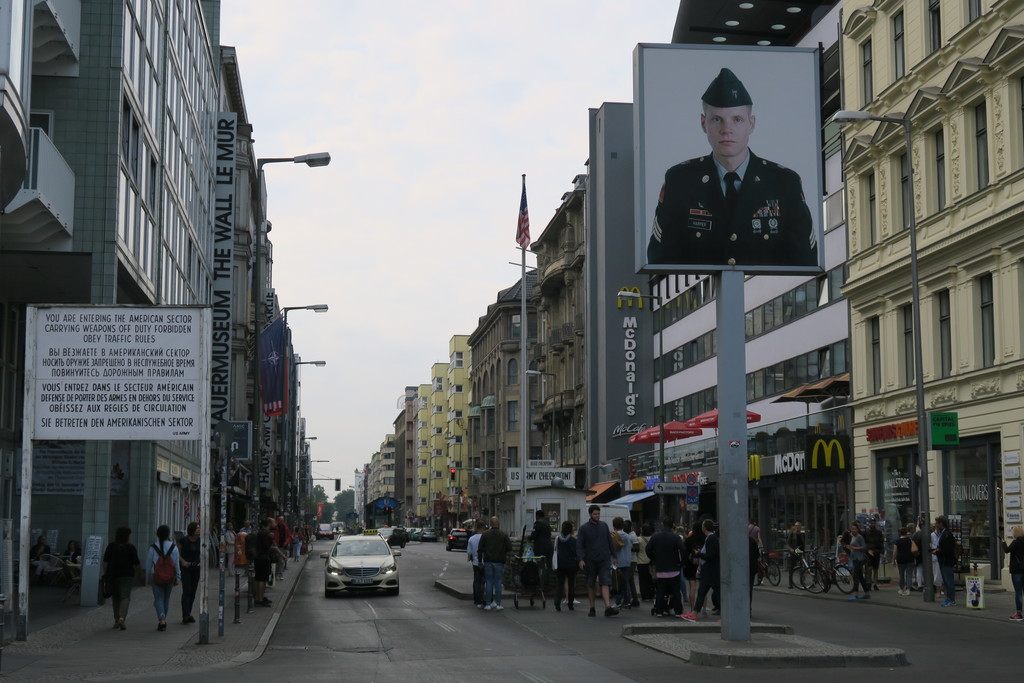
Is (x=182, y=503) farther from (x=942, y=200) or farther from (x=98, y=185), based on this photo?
(x=942, y=200)

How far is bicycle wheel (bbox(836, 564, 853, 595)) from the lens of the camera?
101 ft

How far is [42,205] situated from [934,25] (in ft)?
73.7

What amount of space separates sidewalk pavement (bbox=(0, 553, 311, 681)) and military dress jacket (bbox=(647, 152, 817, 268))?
314 inches

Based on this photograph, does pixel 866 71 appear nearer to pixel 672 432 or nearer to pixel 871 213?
pixel 871 213

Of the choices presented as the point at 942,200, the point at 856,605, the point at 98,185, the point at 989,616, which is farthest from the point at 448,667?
the point at 942,200

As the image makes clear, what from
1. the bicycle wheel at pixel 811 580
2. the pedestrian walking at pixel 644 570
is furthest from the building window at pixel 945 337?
the pedestrian walking at pixel 644 570

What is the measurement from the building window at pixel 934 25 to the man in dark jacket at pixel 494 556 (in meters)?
17.6

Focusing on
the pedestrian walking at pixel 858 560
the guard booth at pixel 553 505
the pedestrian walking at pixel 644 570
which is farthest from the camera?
the guard booth at pixel 553 505

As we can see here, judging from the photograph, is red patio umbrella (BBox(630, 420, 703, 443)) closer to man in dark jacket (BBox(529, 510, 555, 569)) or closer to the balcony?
man in dark jacket (BBox(529, 510, 555, 569))

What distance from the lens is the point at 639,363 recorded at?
2721 inches

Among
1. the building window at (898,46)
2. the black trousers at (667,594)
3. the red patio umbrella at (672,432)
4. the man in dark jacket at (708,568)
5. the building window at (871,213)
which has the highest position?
the building window at (898,46)

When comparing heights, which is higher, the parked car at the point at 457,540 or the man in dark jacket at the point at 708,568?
the man in dark jacket at the point at 708,568

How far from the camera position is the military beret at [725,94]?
18641 millimetres

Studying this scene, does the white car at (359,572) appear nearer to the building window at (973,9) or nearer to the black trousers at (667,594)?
the black trousers at (667,594)
